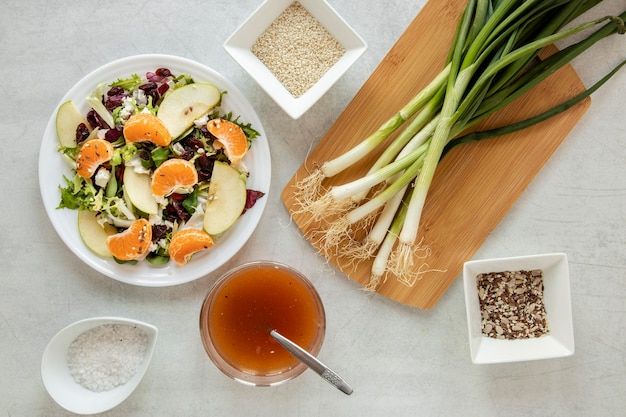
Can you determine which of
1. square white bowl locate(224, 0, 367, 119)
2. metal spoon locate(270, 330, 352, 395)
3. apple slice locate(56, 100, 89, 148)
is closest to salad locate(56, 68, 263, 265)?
apple slice locate(56, 100, 89, 148)

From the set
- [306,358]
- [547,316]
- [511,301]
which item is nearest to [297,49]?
[306,358]

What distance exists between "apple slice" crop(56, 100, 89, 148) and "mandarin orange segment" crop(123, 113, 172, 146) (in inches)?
7.4

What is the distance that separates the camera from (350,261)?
1.79 m

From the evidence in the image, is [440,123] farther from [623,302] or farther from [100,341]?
[100,341]

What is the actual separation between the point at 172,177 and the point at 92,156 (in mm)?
246

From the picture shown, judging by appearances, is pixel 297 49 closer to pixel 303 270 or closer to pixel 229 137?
pixel 229 137

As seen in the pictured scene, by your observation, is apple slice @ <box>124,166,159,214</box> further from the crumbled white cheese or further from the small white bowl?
the small white bowl

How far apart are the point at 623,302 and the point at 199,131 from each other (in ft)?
5.03

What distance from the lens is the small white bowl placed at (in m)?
1.66

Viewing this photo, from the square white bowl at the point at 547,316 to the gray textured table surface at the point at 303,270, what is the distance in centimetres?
13

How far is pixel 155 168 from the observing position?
5.51 ft

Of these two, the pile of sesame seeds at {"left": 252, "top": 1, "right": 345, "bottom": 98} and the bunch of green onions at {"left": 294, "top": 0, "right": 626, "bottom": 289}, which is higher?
the pile of sesame seeds at {"left": 252, "top": 1, "right": 345, "bottom": 98}

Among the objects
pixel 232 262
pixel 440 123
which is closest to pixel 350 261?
pixel 232 262

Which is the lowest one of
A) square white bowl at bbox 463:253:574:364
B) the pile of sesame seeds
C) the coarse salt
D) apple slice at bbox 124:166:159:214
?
square white bowl at bbox 463:253:574:364
